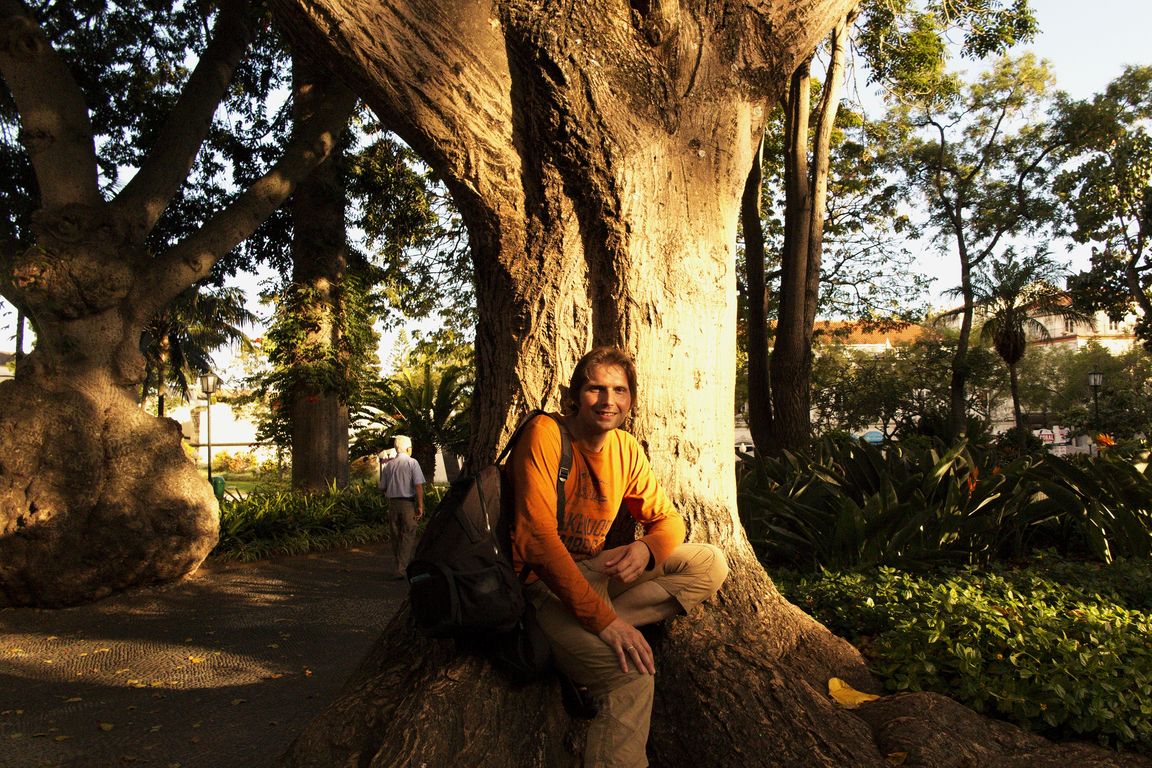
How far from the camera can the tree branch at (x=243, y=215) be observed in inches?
376

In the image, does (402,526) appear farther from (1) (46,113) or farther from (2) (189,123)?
(1) (46,113)

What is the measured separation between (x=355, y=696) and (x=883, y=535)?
12.1ft

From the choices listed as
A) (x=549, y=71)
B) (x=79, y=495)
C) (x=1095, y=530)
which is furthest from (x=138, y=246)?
(x=1095, y=530)

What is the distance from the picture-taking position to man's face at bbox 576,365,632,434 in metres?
3.15

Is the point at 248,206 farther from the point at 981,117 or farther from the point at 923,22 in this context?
the point at 981,117

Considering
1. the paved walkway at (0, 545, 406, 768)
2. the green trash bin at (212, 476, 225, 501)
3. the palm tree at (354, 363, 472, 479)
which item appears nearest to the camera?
the paved walkway at (0, 545, 406, 768)

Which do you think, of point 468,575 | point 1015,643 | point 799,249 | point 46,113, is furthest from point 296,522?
point 1015,643

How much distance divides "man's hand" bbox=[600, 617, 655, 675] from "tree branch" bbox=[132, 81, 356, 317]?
8.30 metres

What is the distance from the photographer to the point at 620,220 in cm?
376

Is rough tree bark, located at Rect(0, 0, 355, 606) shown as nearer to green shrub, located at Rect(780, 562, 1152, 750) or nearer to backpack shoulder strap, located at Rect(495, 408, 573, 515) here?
green shrub, located at Rect(780, 562, 1152, 750)

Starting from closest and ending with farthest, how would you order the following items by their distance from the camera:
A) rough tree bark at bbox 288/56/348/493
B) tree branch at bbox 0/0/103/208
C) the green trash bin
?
1. tree branch at bbox 0/0/103/208
2. rough tree bark at bbox 288/56/348/493
3. the green trash bin

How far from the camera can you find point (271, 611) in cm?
787

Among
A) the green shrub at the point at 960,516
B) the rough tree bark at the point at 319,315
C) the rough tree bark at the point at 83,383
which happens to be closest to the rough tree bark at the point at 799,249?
the green shrub at the point at 960,516

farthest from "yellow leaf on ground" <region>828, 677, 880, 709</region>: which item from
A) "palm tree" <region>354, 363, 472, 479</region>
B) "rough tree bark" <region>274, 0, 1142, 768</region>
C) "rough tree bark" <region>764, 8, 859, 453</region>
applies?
"palm tree" <region>354, 363, 472, 479</region>
